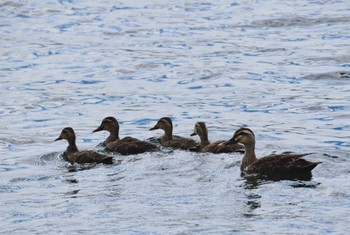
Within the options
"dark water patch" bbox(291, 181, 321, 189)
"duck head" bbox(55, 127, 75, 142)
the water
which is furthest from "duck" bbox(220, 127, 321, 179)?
"duck head" bbox(55, 127, 75, 142)

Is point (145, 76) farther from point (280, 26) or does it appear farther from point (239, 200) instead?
point (239, 200)

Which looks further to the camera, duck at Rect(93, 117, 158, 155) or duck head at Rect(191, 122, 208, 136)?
duck head at Rect(191, 122, 208, 136)

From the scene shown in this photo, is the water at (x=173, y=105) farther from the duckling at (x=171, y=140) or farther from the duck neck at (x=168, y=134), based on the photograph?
the duck neck at (x=168, y=134)

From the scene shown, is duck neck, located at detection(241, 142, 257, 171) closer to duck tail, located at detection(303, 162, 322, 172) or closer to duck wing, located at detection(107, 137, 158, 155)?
duck tail, located at detection(303, 162, 322, 172)

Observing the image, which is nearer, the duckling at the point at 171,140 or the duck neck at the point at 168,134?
the duckling at the point at 171,140

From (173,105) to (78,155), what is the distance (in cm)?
574

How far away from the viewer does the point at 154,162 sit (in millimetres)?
16828

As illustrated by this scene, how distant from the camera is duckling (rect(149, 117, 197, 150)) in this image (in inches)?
717

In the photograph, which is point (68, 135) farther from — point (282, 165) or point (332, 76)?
point (332, 76)

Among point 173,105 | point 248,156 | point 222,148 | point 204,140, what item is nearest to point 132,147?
point 204,140

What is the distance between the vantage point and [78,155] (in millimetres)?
17438

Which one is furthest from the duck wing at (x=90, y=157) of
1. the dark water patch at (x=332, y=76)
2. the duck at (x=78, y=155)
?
the dark water patch at (x=332, y=76)

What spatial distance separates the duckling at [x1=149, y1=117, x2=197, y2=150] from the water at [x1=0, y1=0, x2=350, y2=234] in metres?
0.45

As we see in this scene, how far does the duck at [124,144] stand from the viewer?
17.7 meters
